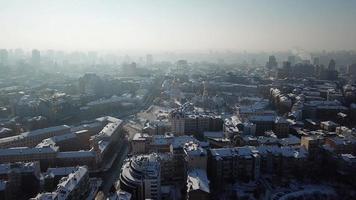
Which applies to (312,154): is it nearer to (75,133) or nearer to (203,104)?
(75,133)

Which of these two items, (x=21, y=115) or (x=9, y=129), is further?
(x=21, y=115)

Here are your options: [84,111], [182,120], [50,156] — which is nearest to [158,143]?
[182,120]

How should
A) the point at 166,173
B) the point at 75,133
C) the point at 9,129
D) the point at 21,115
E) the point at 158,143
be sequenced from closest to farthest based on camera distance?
1. the point at 166,173
2. the point at 158,143
3. the point at 75,133
4. the point at 9,129
5. the point at 21,115

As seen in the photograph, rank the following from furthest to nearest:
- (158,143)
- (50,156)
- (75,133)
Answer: (75,133) < (158,143) < (50,156)

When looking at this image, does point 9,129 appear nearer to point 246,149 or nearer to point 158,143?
point 158,143

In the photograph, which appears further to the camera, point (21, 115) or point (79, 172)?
point (21, 115)

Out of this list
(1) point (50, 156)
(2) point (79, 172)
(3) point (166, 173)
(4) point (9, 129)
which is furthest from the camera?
(4) point (9, 129)

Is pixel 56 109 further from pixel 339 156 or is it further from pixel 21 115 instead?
pixel 339 156

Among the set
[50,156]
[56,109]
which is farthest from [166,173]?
[56,109]

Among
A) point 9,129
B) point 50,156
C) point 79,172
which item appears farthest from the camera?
point 9,129
